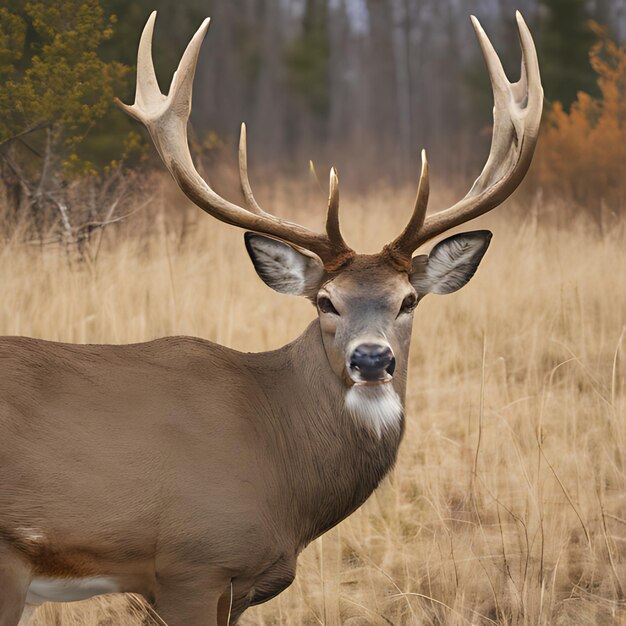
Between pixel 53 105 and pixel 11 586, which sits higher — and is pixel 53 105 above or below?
above

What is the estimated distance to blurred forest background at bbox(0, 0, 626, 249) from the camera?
28.7 feet

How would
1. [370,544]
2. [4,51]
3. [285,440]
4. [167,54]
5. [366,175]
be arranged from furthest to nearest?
[366,175], [167,54], [4,51], [370,544], [285,440]

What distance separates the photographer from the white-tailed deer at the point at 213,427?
11.6 ft

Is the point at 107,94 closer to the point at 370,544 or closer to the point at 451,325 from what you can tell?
the point at 451,325

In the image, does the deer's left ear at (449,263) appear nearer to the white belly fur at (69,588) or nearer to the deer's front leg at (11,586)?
the white belly fur at (69,588)

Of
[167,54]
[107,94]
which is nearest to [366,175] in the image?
[167,54]

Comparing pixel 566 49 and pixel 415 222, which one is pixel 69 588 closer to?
pixel 415 222

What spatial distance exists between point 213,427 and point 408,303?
0.95 metres

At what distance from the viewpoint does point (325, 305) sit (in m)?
4.21

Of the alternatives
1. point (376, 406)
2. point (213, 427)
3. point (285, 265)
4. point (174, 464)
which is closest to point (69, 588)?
point (174, 464)

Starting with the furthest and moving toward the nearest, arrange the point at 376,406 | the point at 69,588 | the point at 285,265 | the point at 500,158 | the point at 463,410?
the point at 463,410 → the point at 500,158 → the point at 285,265 → the point at 376,406 → the point at 69,588

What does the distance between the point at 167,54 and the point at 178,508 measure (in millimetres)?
9344

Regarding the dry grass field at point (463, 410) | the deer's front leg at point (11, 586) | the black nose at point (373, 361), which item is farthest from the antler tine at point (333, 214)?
the deer's front leg at point (11, 586)

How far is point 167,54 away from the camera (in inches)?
477
